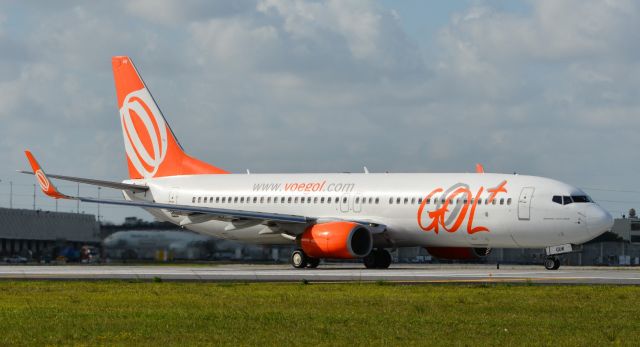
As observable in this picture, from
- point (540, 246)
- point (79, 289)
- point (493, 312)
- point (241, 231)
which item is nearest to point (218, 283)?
point (79, 289)

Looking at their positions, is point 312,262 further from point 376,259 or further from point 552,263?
point 552,263

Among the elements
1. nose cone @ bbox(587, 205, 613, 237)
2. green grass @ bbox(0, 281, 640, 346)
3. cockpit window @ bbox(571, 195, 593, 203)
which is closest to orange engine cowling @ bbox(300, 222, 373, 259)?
cockpit window @ bbox(571, 195, 593, 203)

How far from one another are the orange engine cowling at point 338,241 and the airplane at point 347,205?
0.04 m

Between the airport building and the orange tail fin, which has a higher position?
the orange tail fin

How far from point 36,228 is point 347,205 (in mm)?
53036

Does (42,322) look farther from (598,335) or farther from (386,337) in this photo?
(598,335)

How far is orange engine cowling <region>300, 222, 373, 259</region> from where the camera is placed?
4906cm

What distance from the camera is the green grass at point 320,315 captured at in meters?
17.9

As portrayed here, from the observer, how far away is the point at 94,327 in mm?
19469

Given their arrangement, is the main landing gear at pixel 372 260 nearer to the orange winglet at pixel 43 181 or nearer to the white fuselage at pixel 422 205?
the white fuselage at pixel 422 205

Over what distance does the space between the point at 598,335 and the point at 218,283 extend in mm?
16228

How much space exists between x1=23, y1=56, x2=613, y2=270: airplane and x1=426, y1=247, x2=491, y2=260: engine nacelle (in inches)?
1.7

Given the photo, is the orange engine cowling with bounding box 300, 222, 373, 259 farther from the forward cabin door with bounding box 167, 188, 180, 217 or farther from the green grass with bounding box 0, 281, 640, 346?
the green grass with bounding box 0, 281, 640, 346

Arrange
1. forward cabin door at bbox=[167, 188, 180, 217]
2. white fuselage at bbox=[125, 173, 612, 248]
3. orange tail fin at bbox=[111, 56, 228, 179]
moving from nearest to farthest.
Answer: white fuselage at bbox=[125, 173, 612, 248] → forward cabin door at bbox=[167, 188, 180, 217] → orange tail fin at bbox=[111, 56, 228, 179]
